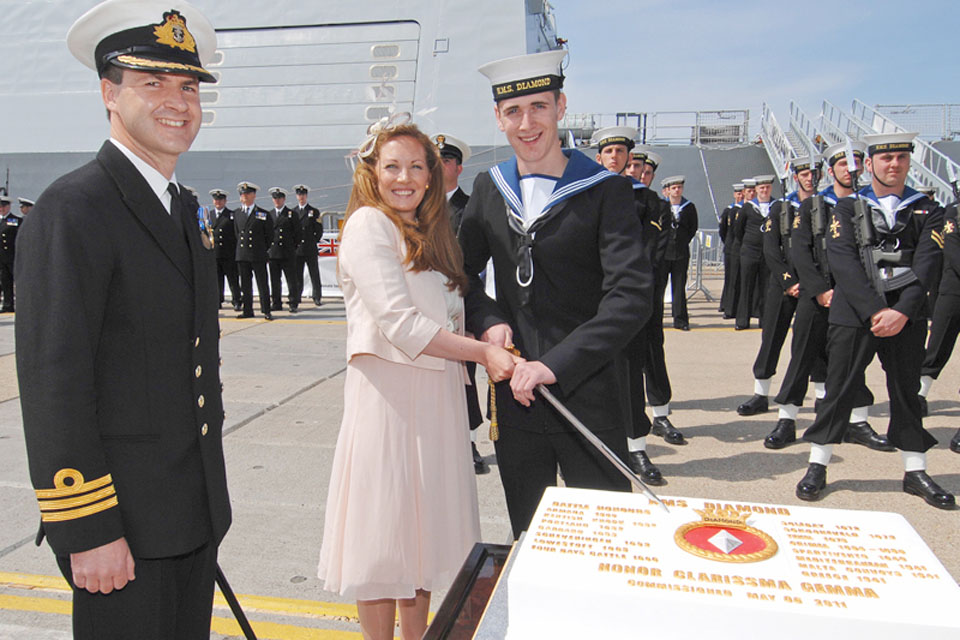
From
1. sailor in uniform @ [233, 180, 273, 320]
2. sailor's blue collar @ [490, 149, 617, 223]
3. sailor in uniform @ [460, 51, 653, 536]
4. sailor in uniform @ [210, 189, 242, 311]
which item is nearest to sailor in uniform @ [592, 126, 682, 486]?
sailor in uniform @ [460, 51, 653, 536]

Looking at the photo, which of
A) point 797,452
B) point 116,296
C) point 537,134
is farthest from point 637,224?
point 797,452

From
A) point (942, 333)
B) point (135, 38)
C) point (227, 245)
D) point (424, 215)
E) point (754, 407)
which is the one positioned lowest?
point (754, 407)

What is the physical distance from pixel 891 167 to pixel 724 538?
10.8 ft

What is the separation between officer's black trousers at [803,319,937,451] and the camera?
145 inches

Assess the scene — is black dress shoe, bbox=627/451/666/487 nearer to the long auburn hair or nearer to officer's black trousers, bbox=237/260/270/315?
the long auburn hair

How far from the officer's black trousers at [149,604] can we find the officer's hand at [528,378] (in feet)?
2.89

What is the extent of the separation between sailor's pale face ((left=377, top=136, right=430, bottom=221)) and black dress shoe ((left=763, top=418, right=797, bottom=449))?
11.6 ft

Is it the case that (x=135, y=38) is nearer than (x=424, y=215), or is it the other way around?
(x=135, y=38)

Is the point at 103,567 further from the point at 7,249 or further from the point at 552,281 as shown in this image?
the point at 7,249

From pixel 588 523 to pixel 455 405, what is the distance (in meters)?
0.98

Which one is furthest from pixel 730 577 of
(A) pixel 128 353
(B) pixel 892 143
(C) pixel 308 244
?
(C) pixel 308 244

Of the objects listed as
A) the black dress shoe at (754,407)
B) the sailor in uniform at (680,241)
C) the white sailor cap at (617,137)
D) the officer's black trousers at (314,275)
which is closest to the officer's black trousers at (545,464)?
the white sailor cap at (617,137)

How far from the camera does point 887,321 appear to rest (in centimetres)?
353

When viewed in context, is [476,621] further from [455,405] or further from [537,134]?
[537,134]
